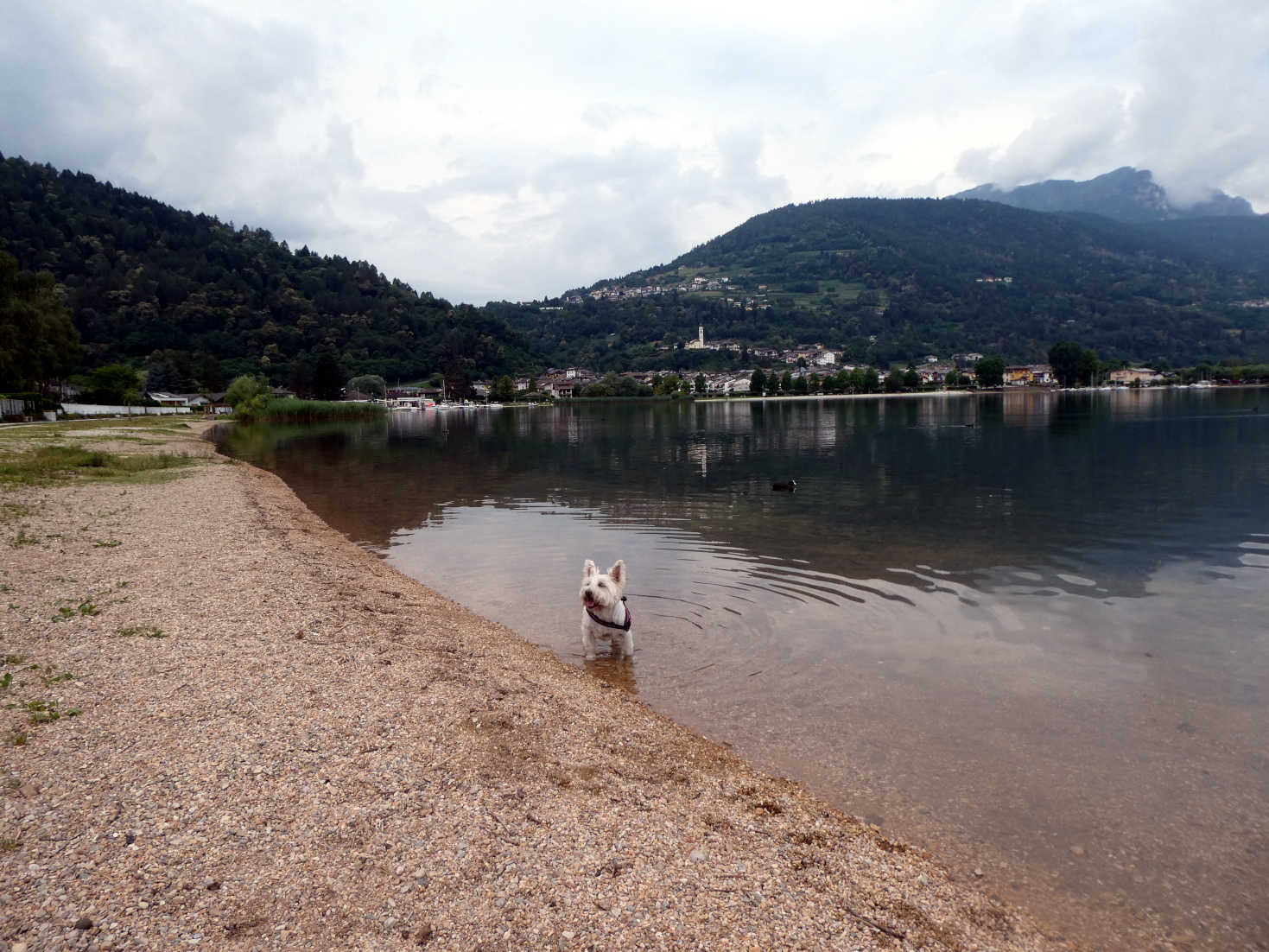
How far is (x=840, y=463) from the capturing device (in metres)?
30.7

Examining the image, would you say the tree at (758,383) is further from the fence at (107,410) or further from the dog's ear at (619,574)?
the dog's ear at (619,574)

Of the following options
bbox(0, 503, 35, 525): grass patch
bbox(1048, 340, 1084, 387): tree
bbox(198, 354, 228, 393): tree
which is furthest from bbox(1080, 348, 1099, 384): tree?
bbox(0, 503, 35, 525): grass patch

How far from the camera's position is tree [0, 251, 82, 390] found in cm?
5059

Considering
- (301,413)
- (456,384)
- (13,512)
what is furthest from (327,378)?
(13,512)

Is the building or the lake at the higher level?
the building

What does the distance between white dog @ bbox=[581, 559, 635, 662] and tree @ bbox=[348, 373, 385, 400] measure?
165328 mm

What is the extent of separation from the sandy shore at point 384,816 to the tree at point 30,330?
59346 mm

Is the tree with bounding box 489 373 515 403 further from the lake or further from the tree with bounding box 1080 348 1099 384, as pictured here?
the lake

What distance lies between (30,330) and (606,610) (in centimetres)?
6558

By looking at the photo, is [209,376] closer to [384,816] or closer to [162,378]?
[162,378]

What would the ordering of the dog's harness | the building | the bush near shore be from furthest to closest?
the building, the bush near shore, the dog's harness

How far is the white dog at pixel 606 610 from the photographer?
8.47m

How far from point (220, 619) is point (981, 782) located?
27.2 ft

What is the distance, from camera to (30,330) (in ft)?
173
